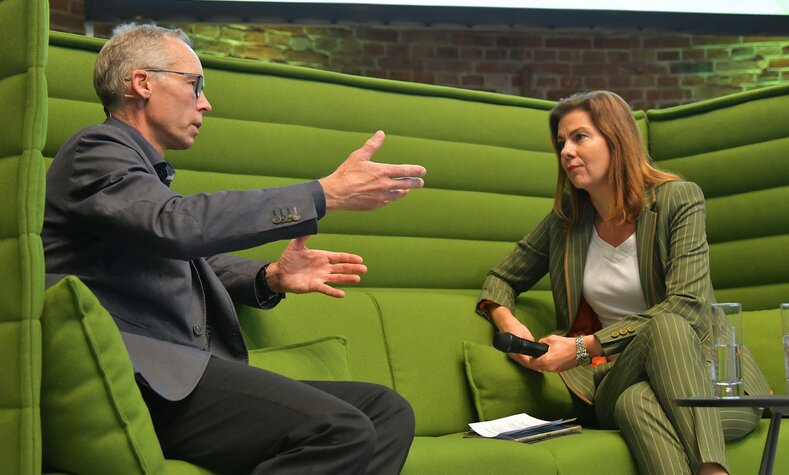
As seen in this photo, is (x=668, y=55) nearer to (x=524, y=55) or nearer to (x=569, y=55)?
(x=569, y=55)

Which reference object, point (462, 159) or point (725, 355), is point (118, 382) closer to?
point (725, 355)

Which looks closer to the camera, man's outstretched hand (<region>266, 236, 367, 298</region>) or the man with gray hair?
the man with gray hair

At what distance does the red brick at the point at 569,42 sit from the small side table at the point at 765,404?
3.63 m

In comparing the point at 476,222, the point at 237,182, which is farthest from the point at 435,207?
the point at 237,182

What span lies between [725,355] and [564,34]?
358 centimetres

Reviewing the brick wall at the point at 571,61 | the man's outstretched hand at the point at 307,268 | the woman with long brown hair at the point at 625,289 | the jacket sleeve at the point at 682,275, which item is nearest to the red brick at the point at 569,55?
the brick wall at the point at 571,61

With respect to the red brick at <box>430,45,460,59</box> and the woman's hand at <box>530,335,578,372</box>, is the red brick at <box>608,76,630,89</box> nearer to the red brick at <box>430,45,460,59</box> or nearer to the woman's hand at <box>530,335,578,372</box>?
the red brick at <box>430,45,460,59</box>

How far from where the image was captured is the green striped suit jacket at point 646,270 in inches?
106

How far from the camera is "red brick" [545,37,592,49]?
5555 mm

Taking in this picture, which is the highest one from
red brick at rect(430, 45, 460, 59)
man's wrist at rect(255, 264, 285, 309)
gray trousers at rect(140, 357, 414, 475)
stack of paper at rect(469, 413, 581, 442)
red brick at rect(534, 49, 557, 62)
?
red brick at rect(430, 45, 460, 59)

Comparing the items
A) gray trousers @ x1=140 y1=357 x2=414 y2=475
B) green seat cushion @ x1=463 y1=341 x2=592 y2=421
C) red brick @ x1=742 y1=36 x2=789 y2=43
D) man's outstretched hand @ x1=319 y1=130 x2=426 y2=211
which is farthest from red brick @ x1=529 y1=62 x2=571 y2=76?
gray trousers @ x1=140 y1=357 x2=414 y2=475

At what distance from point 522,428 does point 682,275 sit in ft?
2.02

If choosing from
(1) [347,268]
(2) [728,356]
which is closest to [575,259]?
(2) [728,356]

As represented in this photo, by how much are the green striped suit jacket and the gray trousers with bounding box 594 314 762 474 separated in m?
0.10
